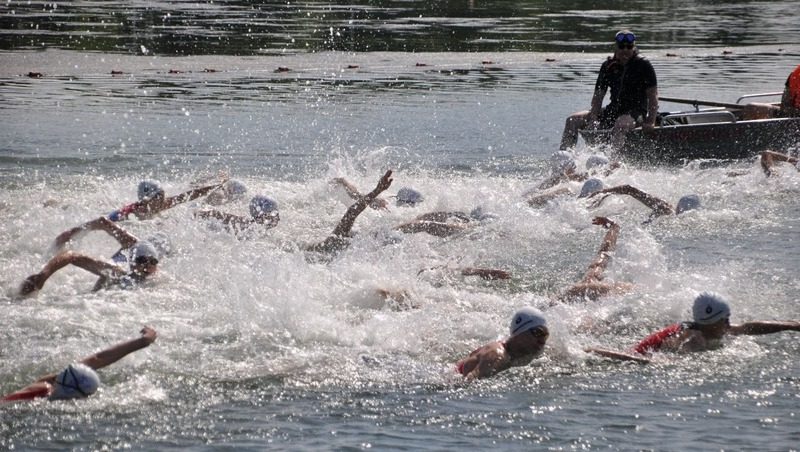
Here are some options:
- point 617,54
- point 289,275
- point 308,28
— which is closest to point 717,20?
point 308,28

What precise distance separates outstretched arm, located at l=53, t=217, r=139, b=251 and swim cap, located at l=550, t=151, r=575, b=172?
6907 mm

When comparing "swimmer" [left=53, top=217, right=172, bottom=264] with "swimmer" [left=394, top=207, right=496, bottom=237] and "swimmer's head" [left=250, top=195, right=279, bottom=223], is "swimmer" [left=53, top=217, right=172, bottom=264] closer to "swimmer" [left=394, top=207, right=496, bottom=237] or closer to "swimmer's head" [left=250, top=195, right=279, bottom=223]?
"swimmer's head" [left=250, top=195, right=279, bottom=223]

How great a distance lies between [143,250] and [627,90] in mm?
8951

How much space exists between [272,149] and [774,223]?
8.54m

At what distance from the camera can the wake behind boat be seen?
61.3ft

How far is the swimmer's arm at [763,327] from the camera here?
11.0m

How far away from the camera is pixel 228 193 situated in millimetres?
16688

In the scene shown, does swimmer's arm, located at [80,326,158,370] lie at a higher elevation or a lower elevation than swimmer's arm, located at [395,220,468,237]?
higher

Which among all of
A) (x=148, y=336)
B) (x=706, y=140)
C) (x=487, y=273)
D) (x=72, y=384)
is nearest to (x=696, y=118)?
(x=706, y=140)

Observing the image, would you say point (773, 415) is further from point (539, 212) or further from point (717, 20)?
point (717, 20)

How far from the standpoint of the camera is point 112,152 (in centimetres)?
2020

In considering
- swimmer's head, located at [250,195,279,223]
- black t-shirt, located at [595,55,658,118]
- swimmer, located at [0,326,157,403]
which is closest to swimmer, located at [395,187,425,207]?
swimmer's head, located at [250,195,279,223]

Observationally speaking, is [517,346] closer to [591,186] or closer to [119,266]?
[119,266]

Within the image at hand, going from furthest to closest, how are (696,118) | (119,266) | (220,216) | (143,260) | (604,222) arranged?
1. (696,118)
2. (220,216)
3. (604,222)
4. (119,266)
5. (143,260)
